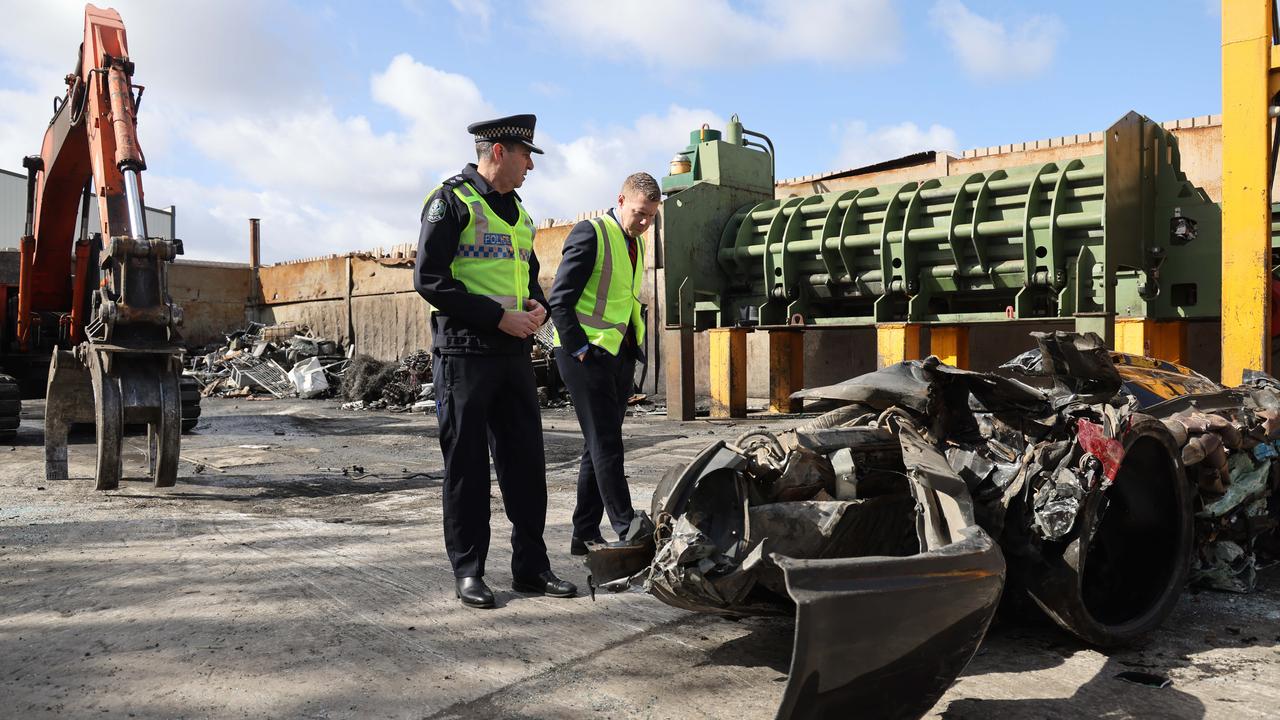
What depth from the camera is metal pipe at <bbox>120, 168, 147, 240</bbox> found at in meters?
6.77

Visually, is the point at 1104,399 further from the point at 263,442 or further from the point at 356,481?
the point at 263,442

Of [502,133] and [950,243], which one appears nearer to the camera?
[502,133]

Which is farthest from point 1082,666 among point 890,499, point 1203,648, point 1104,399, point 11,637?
point 11,637

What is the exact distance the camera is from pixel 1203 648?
2928 millimetres

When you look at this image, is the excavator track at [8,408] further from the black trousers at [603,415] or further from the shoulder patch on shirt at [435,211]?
the shoulder patch on shirt at [435,211]

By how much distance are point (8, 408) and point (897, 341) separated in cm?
869

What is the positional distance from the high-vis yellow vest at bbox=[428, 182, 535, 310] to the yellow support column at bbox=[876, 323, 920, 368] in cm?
633

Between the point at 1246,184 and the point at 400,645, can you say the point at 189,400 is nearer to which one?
the point at 400,645

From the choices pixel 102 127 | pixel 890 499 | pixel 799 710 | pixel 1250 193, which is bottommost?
pixel 799 710

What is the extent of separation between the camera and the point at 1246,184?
6297 mm

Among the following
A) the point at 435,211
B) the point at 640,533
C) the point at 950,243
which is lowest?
the point at 640,533

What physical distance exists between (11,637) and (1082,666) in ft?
10.9

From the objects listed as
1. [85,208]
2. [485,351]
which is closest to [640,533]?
[485,351]

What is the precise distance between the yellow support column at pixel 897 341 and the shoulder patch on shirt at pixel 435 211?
6588 mm
